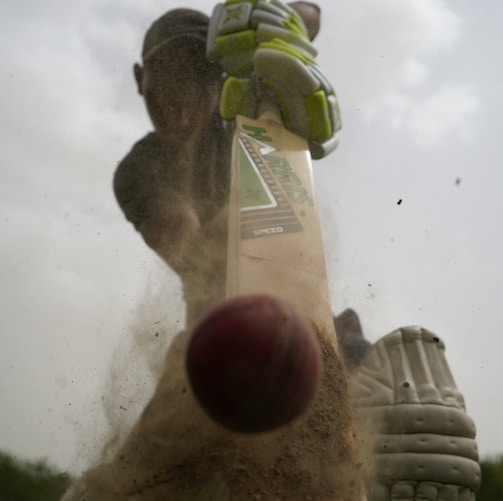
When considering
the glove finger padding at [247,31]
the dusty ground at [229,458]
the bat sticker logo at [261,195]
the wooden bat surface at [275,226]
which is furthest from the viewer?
the glove finger padding at [247,31]

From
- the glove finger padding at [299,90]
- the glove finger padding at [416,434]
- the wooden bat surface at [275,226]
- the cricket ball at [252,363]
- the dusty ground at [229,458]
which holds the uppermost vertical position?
the cricket ball at [252,363]

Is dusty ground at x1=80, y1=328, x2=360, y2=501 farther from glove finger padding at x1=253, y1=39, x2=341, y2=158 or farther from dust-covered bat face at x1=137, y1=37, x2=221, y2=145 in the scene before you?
dust-covered bat face at x1=137, y1=37, x2=221, y2=145

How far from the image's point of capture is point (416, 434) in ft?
8.72

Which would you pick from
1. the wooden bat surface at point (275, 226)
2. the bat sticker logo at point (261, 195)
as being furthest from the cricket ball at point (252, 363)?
the bat sticker logo at point (261, 195)

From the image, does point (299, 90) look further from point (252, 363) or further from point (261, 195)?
point (252, 363)

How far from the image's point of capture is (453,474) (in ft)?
8.54

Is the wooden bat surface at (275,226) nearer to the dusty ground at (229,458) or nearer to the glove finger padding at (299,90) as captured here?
the glove finger padding at (299,90)

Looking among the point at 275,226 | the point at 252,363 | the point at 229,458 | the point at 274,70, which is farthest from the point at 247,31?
the point at 252,363

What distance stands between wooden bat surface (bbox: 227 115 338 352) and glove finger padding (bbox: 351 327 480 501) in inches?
18.7

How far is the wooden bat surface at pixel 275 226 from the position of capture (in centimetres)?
243

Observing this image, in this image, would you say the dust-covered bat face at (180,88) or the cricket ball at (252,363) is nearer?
the cricket ball at (252,363)

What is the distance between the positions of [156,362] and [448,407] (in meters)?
1.22

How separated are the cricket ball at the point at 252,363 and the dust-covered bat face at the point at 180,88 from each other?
256 cm

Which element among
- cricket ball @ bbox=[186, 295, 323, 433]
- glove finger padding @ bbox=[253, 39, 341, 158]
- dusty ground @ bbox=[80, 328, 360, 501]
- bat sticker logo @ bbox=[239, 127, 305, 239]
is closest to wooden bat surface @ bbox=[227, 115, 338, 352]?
bat sticker logo @ bbox=[239, 127, 305, 239]
